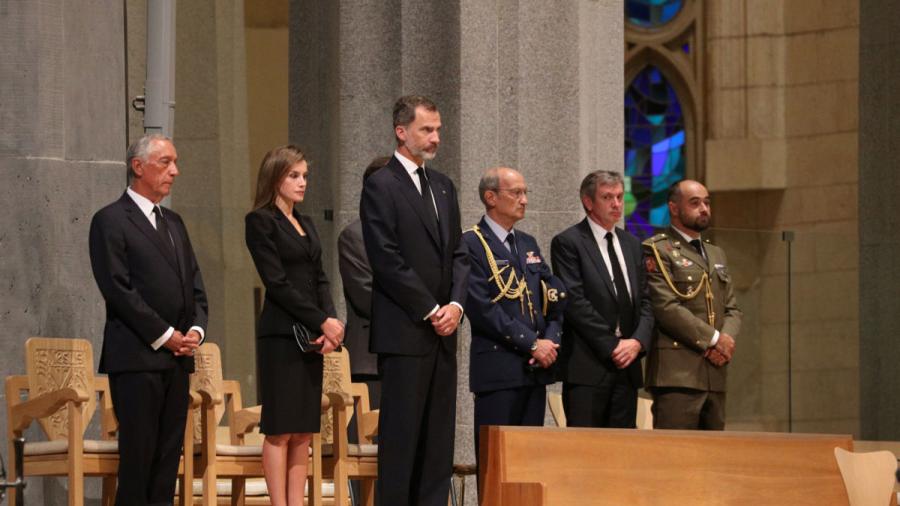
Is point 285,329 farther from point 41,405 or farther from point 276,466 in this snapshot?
point 41,405

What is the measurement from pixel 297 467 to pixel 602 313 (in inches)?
71.8

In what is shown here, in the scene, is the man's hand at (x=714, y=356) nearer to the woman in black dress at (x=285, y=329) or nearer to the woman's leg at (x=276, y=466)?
the woman in black dress at (x=285, y=329)

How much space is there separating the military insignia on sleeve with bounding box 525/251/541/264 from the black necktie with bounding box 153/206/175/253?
1852 millimetres

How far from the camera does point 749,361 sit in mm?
13992

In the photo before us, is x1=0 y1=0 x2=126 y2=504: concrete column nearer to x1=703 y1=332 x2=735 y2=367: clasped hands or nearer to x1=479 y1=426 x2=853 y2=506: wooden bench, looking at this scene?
x1=479 y1=426 x2=853 y2=506: wooden bench

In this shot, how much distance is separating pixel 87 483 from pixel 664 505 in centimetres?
340

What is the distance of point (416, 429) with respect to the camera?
27.3ft

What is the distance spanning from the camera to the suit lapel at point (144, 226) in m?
8.41

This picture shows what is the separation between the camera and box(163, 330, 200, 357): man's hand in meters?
8.28

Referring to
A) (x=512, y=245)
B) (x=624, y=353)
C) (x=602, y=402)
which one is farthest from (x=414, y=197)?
(x=602, y=402)

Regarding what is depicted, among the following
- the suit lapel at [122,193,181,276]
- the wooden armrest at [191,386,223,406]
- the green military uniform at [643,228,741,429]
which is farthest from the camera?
the green military uniform at [643,228,741,429]

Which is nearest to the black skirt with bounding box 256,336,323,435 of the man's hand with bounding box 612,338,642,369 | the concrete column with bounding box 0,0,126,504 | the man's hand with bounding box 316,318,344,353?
the man's hand with bounding box 316,318,344,353

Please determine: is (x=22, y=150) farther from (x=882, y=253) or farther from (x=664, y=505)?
(x=882, y=253)

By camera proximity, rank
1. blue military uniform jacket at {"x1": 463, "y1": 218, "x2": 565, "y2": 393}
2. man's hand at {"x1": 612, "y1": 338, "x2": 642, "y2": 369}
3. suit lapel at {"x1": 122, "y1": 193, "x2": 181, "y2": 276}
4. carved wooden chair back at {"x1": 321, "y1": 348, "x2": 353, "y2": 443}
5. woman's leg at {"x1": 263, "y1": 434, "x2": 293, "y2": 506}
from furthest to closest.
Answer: carved wooden chair back at {"x1": 321, "y1": 348, "x2": 353, "y2": 443} → man's hand at {"x1": 612, "y1": 338, "x2": 642, "y2": 369} → blue military uniform jacket at {"x1": 463, "y1": 218, "x2": 565, "y2": 393} → woman's leg at {"x1": 263, "y1": 434, "x2": 293, "y2": 506} → suit lapel at {"x1": 122, "y1": 193, "x2": 181, "y2": 276}
